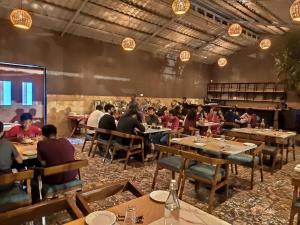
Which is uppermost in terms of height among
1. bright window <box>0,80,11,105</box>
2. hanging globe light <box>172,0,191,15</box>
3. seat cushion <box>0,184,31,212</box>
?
hanging globe light <box>172,0,191,15</box>

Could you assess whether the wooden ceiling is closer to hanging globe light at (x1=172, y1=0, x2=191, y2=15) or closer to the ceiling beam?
the ceiling beam

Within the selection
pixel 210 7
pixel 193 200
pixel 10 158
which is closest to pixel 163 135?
pixel 193 200

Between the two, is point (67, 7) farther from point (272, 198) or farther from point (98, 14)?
point (272, 198)

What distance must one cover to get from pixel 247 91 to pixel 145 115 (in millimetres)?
7487

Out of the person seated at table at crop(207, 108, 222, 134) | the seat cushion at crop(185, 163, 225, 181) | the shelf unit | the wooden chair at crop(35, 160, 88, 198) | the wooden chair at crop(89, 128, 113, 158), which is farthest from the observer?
the shelf unit

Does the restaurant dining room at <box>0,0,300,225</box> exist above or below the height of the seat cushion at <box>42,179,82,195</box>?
above

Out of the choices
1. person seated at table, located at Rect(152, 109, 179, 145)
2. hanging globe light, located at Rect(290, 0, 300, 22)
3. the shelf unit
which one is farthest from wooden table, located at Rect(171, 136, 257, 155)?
the shelf unit

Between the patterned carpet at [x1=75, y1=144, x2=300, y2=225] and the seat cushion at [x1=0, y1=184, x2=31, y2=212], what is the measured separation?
1151mm

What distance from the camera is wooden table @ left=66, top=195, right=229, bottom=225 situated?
1537mm

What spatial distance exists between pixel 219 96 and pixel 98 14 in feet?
29.5

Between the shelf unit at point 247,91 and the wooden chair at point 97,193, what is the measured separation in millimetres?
11751

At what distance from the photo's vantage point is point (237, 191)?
13.4ft

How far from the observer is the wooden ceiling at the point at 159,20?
7.04 metres

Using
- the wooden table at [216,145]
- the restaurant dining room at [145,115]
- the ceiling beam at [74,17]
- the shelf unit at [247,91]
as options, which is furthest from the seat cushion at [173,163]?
the shelf unit at [247,91]
